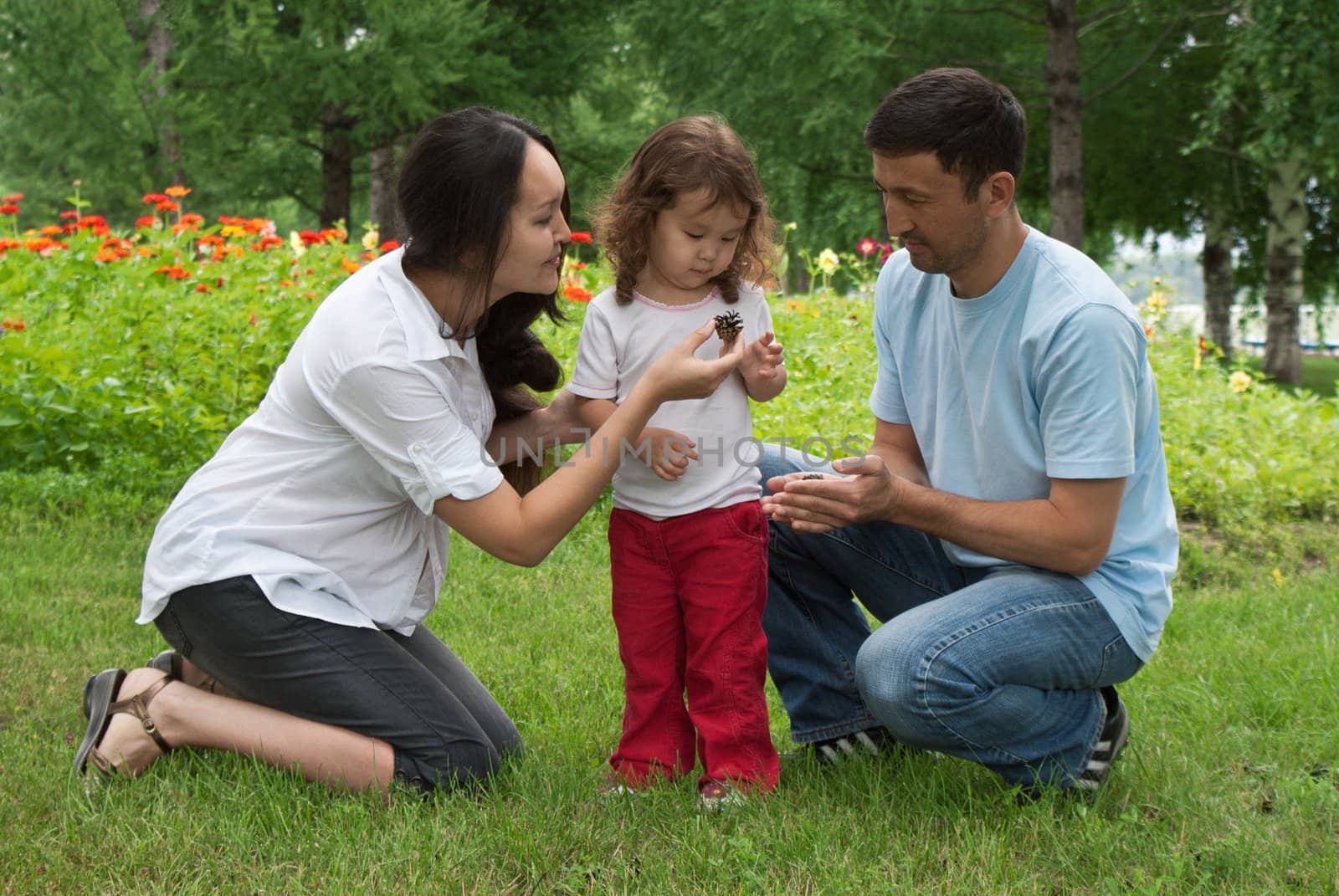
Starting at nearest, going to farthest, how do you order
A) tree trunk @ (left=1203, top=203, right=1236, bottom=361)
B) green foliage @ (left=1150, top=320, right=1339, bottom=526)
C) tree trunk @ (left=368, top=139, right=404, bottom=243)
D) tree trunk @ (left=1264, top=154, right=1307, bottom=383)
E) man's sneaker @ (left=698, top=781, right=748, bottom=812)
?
man's sneaker @ (left=698, top=781, right=748, bottom=812) → green foliage @ (left=1150, top=320, right=1339, bottom=526) → tree trunk @ (left=368, top=139, right=404, bottom=243) → tree trunk @ (left=1264, top=154, right=1307, bottom=383) → tree trunk @ (left=1203, top=203, right=1236, bottom=361)

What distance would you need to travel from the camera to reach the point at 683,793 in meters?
2.71

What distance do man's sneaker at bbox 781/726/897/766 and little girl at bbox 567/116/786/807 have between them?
18 centimetres

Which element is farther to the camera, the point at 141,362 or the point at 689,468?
the point at 141,362

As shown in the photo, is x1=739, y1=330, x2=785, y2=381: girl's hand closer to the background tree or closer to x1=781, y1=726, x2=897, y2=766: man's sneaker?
x1=781, y1=726, x2=897, y2=766: man's sneaker

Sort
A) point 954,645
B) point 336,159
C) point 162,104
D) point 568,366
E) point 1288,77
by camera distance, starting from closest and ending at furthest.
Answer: point 954,645 < point 568,366 < point 1288,77 < point 162,104 < point 336,159

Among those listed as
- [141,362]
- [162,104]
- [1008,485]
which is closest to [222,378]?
[141,362]

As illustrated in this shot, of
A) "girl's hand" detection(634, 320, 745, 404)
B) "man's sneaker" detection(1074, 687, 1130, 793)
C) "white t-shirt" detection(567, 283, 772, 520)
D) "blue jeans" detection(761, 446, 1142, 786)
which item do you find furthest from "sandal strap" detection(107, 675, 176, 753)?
"man's sneaker" detection(1074, 687, 1130, 793)

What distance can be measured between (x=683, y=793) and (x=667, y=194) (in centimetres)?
127

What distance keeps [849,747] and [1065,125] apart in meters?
10.2

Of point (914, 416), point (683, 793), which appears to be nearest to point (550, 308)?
point (914, 416)

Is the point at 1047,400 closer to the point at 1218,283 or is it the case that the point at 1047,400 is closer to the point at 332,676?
the point at 332,676

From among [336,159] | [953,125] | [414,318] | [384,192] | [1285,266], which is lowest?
[1285,266]

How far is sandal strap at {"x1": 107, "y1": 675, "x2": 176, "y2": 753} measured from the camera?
283 cm

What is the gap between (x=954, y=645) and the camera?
99.8 inches
